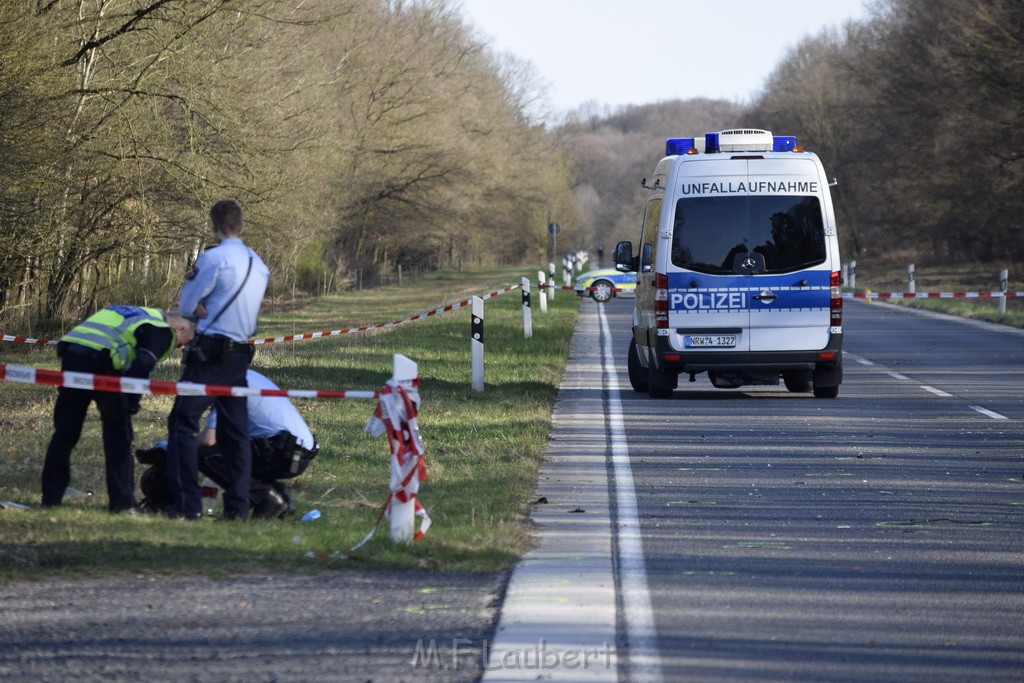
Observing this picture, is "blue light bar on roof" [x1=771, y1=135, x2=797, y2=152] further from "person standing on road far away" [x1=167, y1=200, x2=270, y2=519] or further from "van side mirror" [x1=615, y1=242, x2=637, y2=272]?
"person standing on road far away" [x1=167, y1=200, x2=270, y2=519]

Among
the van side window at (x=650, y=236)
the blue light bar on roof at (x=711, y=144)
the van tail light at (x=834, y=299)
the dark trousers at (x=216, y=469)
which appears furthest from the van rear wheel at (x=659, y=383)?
the dark trousers at (x=216, y=469)

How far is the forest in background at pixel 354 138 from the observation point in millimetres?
21203

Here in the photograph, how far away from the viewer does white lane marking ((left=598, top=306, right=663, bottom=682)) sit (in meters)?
5.17

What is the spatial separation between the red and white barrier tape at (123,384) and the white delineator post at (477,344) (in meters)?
7.99

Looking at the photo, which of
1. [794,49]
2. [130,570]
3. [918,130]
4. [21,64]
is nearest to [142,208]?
[21,64]

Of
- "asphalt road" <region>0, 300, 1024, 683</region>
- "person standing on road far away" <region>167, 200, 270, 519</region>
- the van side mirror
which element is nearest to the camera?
"asphalt road" <region>0, 300, 1024, 683</region>

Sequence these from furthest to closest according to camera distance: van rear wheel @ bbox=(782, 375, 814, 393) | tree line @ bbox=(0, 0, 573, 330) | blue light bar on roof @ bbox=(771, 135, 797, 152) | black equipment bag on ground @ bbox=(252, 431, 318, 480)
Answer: tree line @ bbox=(0, 0, 573, 330), van rear wheel @ bbox=(782, 375, 814, 393), blue light bar on roof @ bbox=(771, 135, 797, 152), black equipment bag on ground @ bbox=(252, 431, 318, 480)

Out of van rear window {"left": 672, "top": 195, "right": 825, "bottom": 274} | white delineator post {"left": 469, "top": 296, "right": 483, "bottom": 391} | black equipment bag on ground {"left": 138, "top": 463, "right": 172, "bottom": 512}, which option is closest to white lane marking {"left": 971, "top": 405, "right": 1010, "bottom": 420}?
van rear window {"left": 672, "top": 195, "right": 825, "bottom": 274}

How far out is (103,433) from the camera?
788 centimetres

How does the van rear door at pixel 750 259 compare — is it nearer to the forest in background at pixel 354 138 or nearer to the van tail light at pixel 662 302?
the van tail light at pixel 662 302

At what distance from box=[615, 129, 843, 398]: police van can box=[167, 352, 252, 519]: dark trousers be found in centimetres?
750

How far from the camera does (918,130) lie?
2060 inches

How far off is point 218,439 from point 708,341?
304 inches

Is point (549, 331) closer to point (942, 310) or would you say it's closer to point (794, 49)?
point (942, 310)
